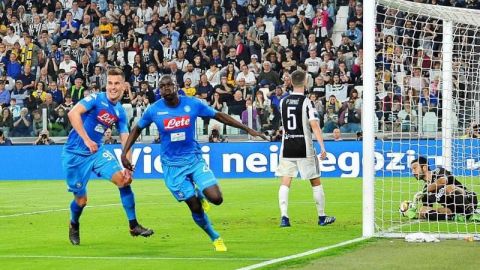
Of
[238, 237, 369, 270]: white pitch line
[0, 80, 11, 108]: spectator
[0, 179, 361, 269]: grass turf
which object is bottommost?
[0, 179, 361, 269]: grass turf

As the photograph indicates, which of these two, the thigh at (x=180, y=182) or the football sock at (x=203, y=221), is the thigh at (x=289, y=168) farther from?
the football sock at (x=203, y=221)

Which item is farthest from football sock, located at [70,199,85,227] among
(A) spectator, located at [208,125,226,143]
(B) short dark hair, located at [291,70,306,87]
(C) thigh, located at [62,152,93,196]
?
(A) spectator, located at [208,125,226,143]

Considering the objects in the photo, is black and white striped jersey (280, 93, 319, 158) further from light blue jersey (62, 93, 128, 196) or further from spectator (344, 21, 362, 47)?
spectator (344, 21, 362, 47)

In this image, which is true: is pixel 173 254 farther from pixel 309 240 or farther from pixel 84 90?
pixel 84 90

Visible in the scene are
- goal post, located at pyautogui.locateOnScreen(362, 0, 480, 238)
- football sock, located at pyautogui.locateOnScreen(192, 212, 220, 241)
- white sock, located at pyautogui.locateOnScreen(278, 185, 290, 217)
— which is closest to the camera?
football sock, located at pyautogui.locateOnScreen(192, 212, 220, 241)

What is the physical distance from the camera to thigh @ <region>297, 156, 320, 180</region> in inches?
597

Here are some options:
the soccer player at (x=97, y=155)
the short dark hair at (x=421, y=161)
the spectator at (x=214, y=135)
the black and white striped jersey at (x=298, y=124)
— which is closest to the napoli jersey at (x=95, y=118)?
the soccer player at (x=97, y=155)

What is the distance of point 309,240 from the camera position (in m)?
13.1

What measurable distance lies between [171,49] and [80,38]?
3408mm

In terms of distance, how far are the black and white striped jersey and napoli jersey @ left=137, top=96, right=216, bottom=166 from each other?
3324mm

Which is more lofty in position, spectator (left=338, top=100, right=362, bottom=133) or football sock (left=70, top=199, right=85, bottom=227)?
spectator (left=338, top=100, right=362, bottom=133)

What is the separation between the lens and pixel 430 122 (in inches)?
910

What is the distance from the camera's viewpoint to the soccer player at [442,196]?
15234 mm

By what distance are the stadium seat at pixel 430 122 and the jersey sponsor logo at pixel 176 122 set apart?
11394 mm
